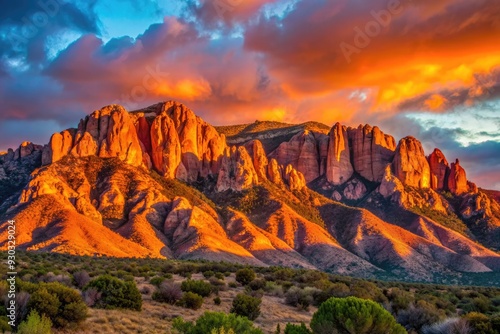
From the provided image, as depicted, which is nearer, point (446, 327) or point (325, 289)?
point (446, 327)

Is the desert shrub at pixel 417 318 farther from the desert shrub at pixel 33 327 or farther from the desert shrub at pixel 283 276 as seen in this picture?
the desert shrub at pixel 283 276

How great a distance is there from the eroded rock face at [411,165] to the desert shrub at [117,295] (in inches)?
6203

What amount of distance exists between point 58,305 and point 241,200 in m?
111

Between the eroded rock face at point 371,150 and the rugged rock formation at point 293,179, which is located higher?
the eroded rock face at point 371,150

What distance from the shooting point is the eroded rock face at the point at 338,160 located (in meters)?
177

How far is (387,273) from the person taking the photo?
103750 mm

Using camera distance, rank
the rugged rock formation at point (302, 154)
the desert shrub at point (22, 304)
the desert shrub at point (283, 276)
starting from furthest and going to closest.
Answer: the rugged rock formation at point (302, 154) < the desert shrub at point (283, 276) < the desert shrub at point (22, 304)

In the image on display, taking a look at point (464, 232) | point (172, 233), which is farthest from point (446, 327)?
point (464, 232)

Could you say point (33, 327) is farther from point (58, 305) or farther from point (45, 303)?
point (58, 305)

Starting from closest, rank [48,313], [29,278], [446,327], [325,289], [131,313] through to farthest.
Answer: [48,313] → [446,327] → [131,313] → [29,278] → [325,289]

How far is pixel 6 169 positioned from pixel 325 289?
118331 millimetres

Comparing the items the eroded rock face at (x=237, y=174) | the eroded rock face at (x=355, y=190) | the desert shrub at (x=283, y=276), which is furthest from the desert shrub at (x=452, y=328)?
the eroded rock face at (x=355, y=190)

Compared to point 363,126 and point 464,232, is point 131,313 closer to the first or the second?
point 464,232

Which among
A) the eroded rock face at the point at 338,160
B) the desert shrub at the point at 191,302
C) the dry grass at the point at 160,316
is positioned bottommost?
the dry grass at the point at 160,316
